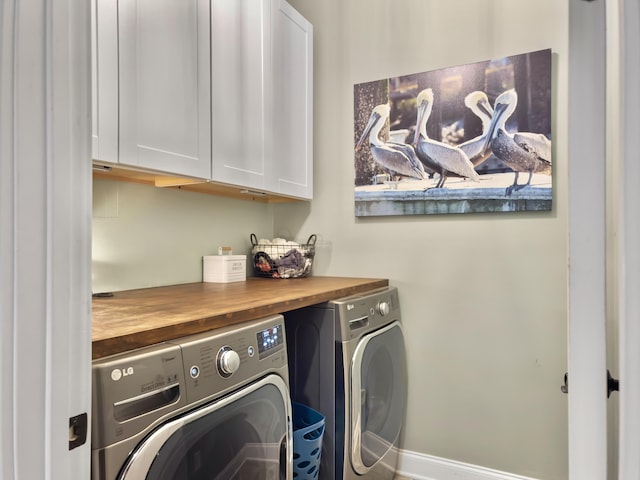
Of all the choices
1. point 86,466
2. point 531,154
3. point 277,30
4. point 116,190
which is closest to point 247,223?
point 116,190

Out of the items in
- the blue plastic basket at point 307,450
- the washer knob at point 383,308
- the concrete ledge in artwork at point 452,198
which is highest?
the concrete ledge in artwork at point 452,198

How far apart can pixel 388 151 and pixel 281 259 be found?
2.57 ft

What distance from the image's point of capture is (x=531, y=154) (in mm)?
1907

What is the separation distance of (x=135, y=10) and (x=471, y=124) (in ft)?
4.82

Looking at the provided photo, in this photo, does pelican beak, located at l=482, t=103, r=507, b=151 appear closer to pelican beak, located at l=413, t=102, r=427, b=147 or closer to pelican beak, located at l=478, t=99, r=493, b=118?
pelican beak, located at l=478, t=99, r=493, b=118

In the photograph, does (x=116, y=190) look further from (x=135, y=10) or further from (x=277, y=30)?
(x=277, y=30)

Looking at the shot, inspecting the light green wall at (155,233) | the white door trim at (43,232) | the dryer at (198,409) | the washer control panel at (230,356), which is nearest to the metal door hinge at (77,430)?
the white door trim at (43,232)

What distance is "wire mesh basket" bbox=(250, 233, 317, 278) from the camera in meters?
2.22

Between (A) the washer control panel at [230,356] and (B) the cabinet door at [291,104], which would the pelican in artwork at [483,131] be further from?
(A) the washer control panel at [230,356]

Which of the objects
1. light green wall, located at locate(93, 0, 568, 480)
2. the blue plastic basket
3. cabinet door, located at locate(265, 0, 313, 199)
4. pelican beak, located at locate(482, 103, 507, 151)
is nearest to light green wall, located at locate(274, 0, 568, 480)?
light green wall, located at locate(93, 0, 568, 480)

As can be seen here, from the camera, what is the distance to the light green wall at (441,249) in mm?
1887

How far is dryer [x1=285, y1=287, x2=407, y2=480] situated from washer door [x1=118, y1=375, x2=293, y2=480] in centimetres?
37

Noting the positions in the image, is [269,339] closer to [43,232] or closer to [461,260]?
[43,232]

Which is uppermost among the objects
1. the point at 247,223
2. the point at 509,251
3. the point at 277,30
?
the point at 277,30
